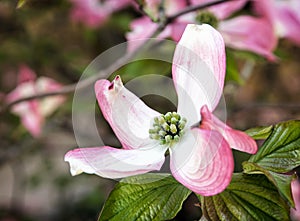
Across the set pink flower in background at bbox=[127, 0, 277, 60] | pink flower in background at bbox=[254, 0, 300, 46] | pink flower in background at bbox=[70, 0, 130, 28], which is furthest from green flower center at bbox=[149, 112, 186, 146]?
pink flower in background at bbox=[70, 0, 130, 28]

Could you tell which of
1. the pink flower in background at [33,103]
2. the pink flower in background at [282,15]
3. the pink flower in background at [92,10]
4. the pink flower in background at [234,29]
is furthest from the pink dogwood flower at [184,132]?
the pink flower in background at [92,10]

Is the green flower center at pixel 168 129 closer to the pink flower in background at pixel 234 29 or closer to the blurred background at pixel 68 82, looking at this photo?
the pink flower in background at pixel 234 29

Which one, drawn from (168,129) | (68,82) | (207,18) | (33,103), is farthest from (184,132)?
(68,82)

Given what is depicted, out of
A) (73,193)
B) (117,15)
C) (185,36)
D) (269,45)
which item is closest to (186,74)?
(185,36)

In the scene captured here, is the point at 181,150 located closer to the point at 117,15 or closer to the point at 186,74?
the point at 186,74

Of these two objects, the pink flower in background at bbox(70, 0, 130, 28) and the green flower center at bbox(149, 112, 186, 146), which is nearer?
the green flower center at bbox(149, 112, 186, 146)

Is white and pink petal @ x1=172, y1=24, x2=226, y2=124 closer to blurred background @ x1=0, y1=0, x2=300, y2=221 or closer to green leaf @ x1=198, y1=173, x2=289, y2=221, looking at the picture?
green leaf @ x1=198, y1=173, x2=289, y2=221
